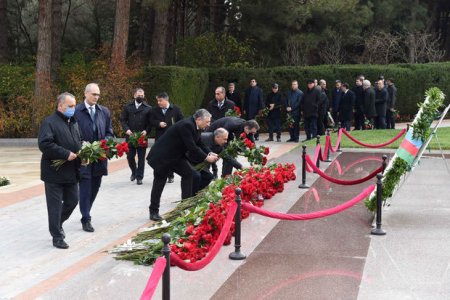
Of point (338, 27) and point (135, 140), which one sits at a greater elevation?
point (338, 27)

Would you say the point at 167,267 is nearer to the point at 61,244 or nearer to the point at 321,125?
the point at 61,244

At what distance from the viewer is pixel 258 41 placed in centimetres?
3450

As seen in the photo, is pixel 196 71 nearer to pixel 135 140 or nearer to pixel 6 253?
pixel 135 140

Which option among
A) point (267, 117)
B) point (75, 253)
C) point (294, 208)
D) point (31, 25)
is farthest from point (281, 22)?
point (75, 253)

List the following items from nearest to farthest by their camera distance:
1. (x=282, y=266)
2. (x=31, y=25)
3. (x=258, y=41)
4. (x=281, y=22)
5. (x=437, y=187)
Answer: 1. (x=282, y=266)
2. (x=437, y=187)
3. (x=281, y=22)
4. (x=258, y=41)
5. (x=31, y=25)

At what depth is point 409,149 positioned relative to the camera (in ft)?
32.9

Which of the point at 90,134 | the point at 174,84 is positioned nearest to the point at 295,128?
the point at 174,84

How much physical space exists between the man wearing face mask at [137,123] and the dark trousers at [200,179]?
2863 millimetres

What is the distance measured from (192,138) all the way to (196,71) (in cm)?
1528

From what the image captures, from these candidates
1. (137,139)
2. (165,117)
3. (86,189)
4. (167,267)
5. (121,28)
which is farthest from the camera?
(121,28)

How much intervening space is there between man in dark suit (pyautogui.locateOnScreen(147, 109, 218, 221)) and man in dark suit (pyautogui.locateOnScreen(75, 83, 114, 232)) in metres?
0.73

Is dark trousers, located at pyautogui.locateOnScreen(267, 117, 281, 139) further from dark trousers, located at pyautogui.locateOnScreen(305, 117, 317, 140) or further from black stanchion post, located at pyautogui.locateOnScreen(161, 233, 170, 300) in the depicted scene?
black stanchion post, located at pyautogui.locateOnScreen(161, 233, 170, 300)

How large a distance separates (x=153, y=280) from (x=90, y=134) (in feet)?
16.4

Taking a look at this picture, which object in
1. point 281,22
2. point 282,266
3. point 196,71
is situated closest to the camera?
point 282,266
